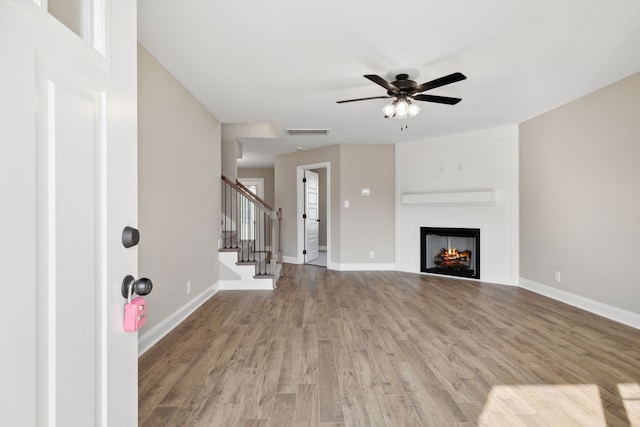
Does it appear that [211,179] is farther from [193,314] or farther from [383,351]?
[383,351]

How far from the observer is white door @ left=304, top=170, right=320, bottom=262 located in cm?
697

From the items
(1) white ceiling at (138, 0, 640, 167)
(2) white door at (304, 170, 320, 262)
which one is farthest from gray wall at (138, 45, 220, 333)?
(2) white door at (304, 170, 320, 262)

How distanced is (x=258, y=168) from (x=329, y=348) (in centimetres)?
772

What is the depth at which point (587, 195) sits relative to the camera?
3574 millimetres

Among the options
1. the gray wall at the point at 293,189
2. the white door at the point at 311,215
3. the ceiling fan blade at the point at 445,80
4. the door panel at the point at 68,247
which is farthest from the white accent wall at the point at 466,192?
the door panel at the point at 68,247

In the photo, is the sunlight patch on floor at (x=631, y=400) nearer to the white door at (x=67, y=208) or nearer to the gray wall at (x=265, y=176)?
the white door at (x=67, y=208)

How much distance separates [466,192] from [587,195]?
Result: 1.67 metres

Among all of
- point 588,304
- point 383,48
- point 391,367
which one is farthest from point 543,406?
point 383,48

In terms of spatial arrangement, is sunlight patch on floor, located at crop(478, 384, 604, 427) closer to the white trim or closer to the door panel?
the door panel

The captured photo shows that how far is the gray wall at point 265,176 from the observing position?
31.4ft

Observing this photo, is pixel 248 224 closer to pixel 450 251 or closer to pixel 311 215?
pixel 311 215

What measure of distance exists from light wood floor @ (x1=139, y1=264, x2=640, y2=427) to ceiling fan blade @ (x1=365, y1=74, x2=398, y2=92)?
7.47 feet

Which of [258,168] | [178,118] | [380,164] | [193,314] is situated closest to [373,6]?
[178,118]

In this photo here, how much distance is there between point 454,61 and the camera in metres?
2.78
